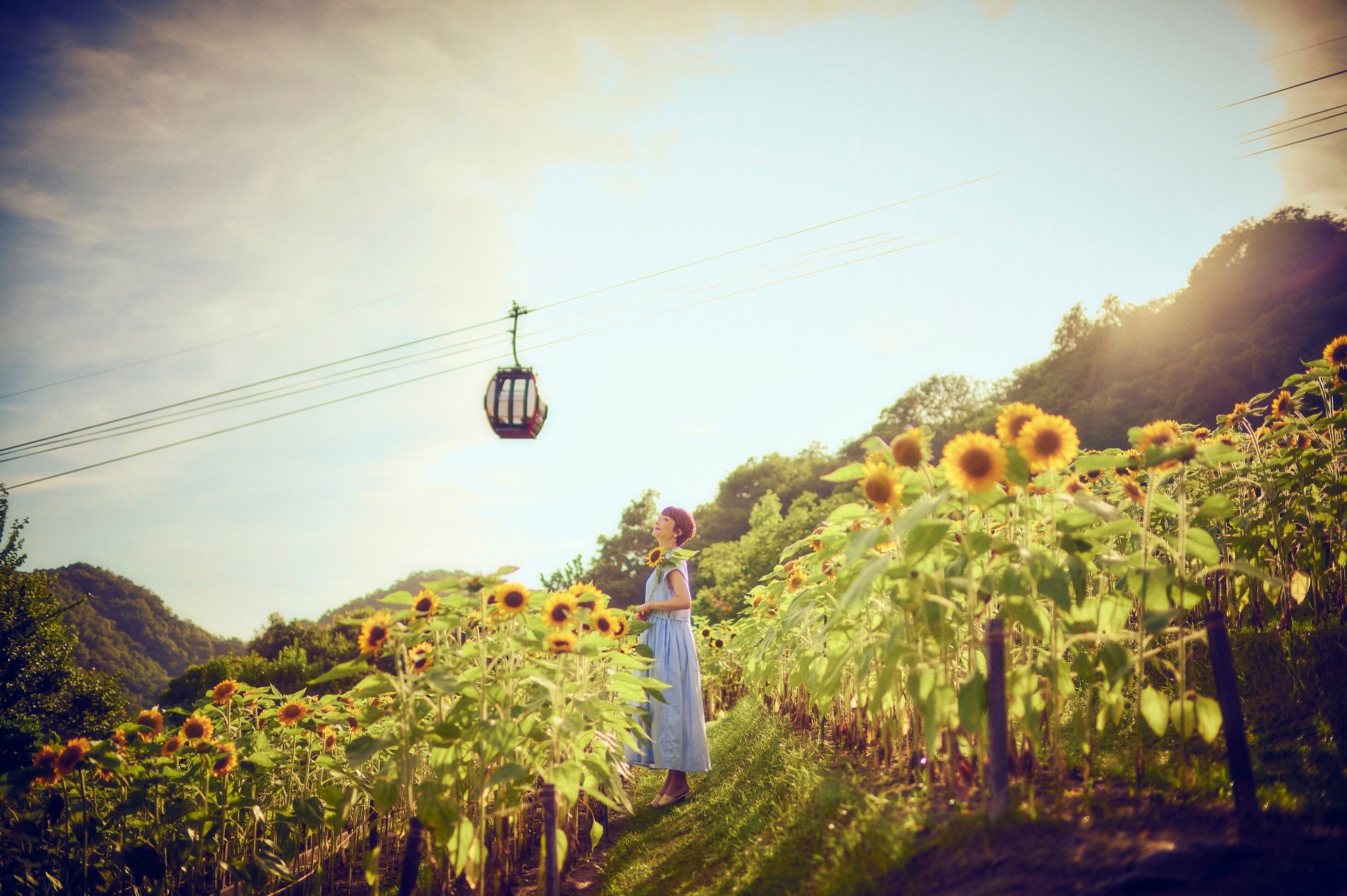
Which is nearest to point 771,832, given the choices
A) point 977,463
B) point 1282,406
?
point 977,463

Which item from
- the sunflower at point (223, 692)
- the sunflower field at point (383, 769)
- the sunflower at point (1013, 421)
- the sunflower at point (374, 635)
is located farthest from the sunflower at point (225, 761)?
the sunflower at point (1013, 421)

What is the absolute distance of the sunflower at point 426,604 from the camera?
2.06 m

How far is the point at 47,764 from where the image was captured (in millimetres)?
2410

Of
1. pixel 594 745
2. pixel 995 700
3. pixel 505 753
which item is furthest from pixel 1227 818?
pixel 594 745

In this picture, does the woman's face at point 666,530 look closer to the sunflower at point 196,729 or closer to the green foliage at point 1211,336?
the sunflower at point 196,729

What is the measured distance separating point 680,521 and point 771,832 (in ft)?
7.34

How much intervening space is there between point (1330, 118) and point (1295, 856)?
32.6 feet

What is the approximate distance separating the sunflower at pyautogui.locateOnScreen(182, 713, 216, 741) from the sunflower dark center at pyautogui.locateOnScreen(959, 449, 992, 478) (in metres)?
3.18

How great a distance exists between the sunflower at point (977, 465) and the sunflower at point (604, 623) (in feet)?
4.74

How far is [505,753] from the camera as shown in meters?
1.88

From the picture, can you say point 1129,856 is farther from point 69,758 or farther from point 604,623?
point 69,758

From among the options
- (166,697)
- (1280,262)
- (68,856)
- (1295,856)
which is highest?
(1280,262)

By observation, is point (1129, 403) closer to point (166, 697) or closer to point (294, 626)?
point (294, 626)

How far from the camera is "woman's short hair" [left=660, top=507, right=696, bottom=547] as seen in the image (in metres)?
4.31
